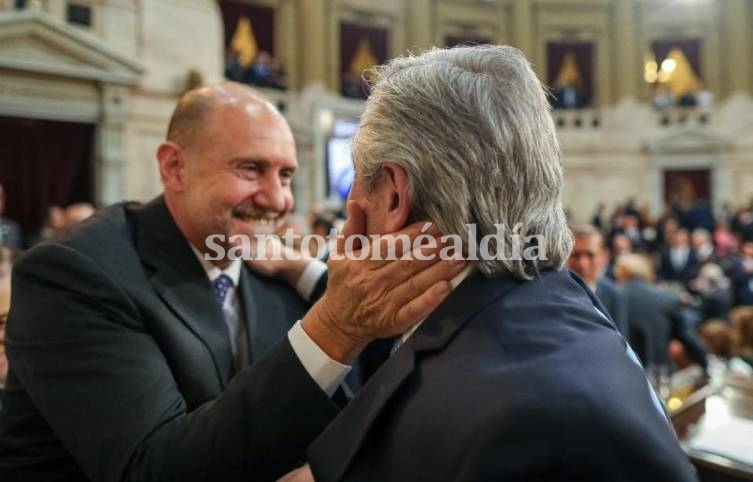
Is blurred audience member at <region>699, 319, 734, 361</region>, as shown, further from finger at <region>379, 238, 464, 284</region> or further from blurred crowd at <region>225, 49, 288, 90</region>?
blurred crowd at <region>225, 49, 288, 90</region>

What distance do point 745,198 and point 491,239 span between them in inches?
646

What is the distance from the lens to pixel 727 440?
60.6 inches

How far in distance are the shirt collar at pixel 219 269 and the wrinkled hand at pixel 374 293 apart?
2.13ft

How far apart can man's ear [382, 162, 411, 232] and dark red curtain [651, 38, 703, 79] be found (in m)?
17.1

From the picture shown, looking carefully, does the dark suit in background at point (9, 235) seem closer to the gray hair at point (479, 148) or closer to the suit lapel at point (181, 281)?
the suit lapel at point (181, 281)

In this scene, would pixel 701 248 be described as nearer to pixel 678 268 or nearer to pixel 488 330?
pixel 678 268

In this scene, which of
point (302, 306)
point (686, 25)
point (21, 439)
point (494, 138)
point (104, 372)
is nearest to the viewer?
point (494, 138)

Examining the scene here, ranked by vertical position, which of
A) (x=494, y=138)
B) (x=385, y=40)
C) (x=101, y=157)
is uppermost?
(x=385, y=40)

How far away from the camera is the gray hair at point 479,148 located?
0.92 metres

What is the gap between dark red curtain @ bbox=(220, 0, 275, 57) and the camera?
1232cm

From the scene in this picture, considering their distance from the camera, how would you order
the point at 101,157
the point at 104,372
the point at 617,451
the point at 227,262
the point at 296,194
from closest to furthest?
the point at 617,451 → the point at 104,372 → the point at 227,262 → the point at 101,157 → the point at 296,194

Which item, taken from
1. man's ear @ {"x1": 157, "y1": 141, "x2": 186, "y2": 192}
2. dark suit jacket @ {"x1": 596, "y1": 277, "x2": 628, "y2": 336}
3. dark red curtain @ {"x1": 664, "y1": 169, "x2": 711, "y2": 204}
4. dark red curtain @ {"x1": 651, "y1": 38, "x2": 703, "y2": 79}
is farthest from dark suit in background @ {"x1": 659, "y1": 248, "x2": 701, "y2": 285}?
dark red curtain @ {"x1": 651, "y1": 38, "x2": 703, "y2": 79}

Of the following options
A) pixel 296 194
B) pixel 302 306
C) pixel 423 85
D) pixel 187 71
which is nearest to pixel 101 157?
pixel 187 71

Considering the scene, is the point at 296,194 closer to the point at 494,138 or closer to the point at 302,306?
the point at 302,306
